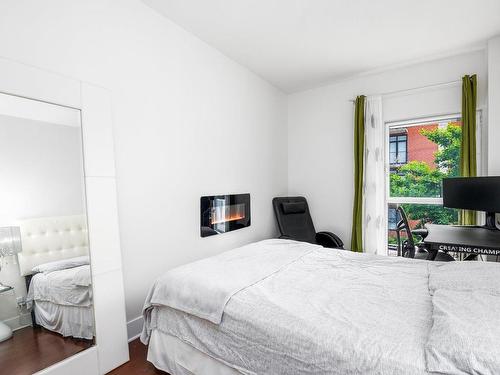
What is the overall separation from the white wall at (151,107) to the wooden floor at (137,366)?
263mm

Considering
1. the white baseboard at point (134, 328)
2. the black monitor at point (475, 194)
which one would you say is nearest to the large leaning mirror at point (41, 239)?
the white baseboard at point (134, 328)

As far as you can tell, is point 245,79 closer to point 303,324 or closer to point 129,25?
point 129,25

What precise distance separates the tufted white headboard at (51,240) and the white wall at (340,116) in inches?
122

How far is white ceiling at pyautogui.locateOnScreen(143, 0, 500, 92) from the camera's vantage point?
218cm

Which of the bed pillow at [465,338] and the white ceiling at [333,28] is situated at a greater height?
the white ceiling at [333,28]

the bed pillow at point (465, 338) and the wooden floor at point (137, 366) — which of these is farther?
the wooden floor at point (137, 366)

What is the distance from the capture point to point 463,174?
114 inches

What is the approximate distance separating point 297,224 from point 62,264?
8.93 feet

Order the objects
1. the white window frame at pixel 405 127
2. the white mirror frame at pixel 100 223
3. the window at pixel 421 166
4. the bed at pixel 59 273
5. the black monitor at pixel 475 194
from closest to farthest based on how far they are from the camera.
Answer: the bed at pixel 59 273
the white mirror frame at pixel 100 223
the black monitor at pixel 475 194
the white window frame at pixel 405 127
the window at pixel 421 166

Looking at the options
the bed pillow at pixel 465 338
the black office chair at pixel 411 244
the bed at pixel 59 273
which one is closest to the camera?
the bed pillow at pixel 465 338

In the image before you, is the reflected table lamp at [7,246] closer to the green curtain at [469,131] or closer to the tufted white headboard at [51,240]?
the tufted white headboard at [51,240]

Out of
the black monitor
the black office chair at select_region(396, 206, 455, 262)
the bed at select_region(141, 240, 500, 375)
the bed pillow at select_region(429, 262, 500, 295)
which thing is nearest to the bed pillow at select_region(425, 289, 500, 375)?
the bed at select_region(141, 240, 500, 375)

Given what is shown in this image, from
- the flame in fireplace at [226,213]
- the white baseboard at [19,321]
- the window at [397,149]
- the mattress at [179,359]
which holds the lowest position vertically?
the mattress at [179,359]

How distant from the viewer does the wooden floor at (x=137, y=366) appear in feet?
5.76
